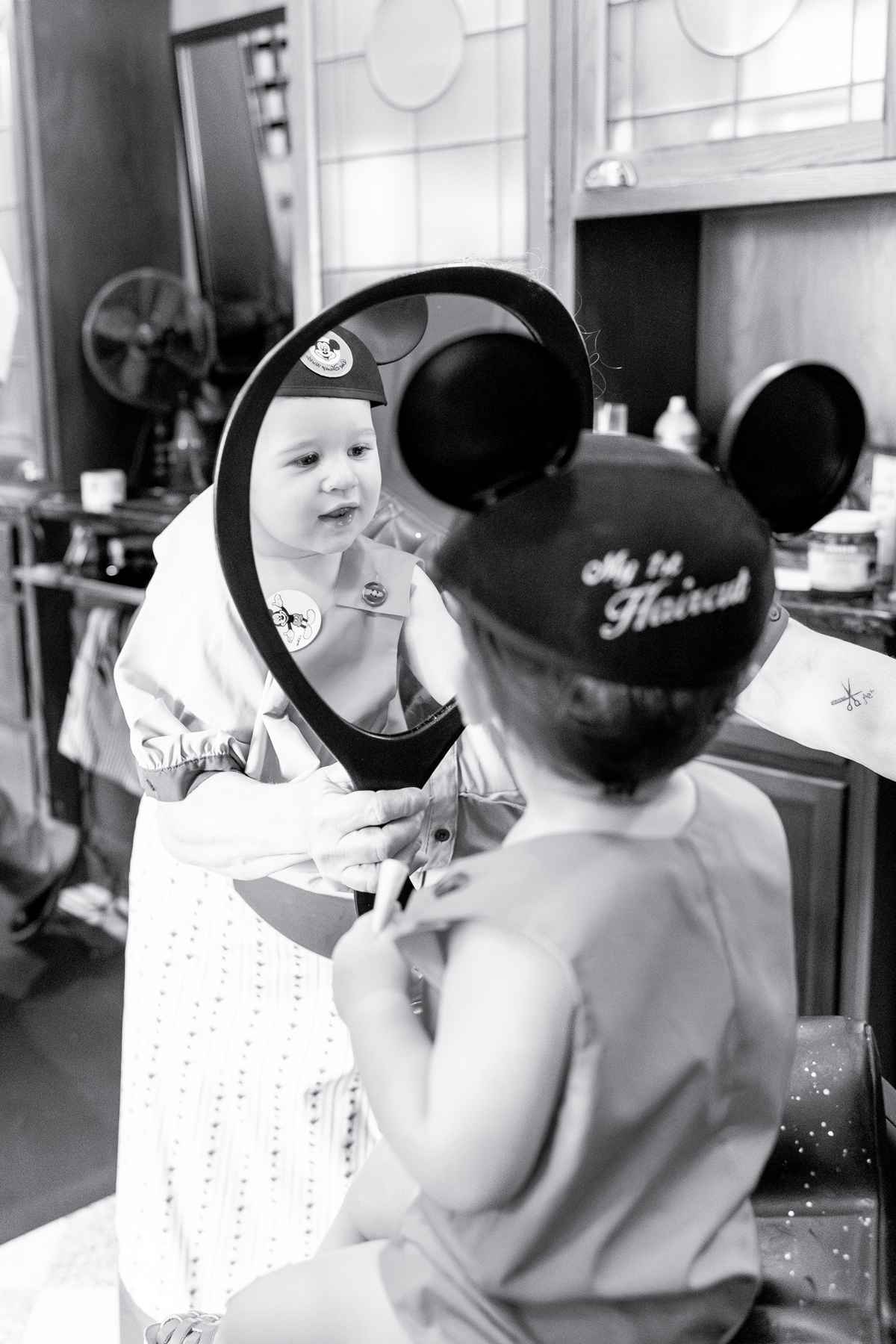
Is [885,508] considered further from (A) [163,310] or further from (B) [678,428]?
(A) [163,310]

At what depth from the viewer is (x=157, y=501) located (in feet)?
11.4

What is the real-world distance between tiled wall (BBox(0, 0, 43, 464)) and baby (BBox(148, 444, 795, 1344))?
332 cm

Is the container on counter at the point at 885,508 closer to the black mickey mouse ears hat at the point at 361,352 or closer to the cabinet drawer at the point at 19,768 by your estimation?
the black mickey mouse ears hat at the point at 361,352

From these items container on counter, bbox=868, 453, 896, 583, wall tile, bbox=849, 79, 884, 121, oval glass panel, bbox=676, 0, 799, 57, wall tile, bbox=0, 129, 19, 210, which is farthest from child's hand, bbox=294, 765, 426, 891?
wall tile, bbox=0, 129, 19, 210

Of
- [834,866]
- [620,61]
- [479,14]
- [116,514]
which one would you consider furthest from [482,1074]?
[116,514]

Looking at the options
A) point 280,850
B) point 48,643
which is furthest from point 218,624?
point 48,643

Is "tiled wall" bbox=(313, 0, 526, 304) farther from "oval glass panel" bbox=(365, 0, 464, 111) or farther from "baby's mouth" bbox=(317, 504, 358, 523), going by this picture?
"baby's mouth" bbox=(317, 504, 358, 523)

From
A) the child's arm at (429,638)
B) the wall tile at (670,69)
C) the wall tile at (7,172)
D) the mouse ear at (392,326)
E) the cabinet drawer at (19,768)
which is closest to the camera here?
the mouse ear at (392,326)

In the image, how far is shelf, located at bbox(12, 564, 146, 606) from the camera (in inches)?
132

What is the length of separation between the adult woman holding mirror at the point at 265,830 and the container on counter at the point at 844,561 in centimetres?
115

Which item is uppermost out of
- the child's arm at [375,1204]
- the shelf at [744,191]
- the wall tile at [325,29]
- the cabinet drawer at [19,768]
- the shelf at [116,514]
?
the wall tile at [325,29]

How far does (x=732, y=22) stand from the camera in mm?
2283

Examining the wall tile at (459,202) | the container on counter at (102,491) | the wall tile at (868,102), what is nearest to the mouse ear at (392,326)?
the wall tile at (868,102)

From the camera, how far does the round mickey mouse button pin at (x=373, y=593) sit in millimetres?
Result: 1014
